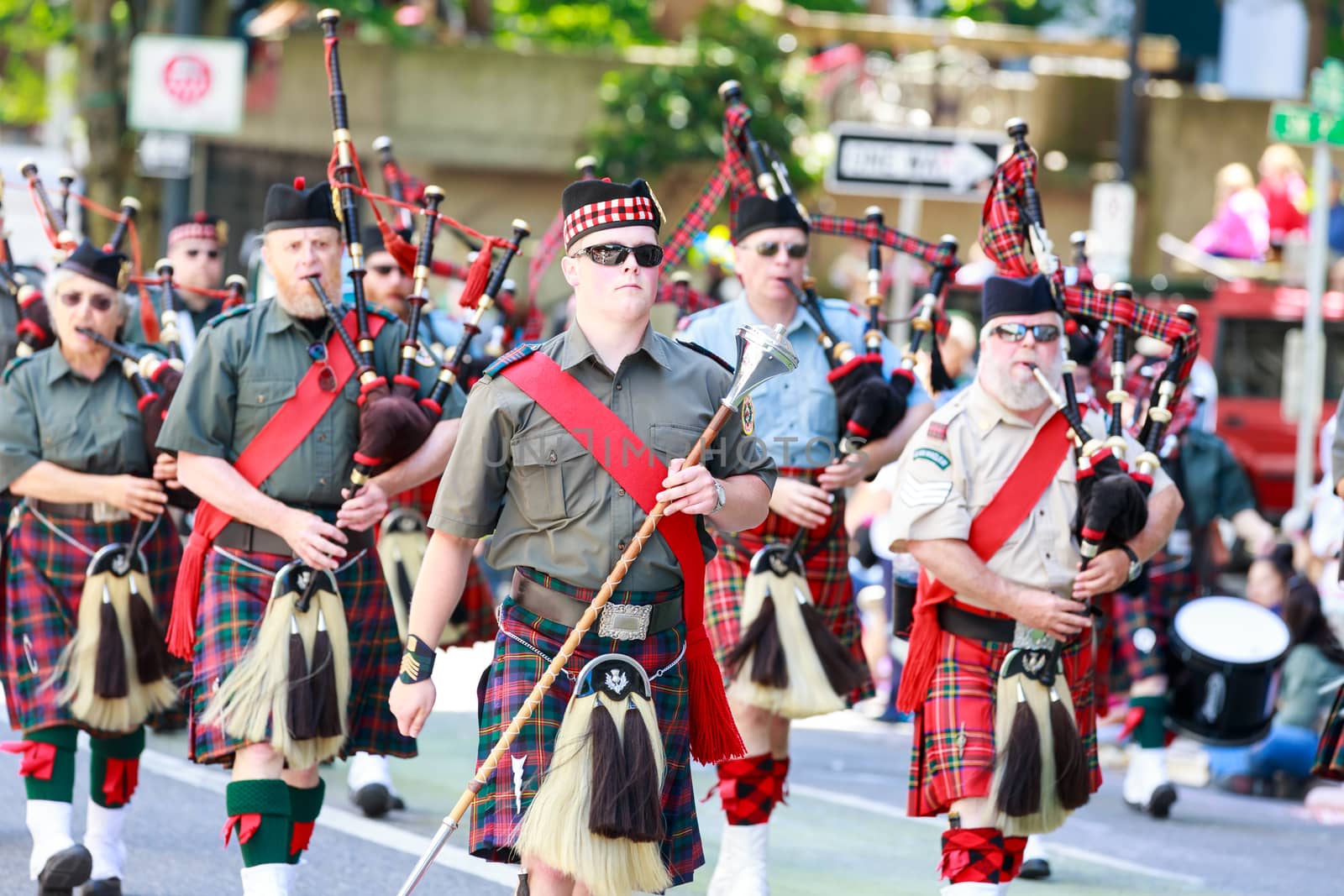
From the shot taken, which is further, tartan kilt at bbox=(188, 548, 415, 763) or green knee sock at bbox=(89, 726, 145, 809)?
green knee sock at bbox=(89, 726, 145, 809)

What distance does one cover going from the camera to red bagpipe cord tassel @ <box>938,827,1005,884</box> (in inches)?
222

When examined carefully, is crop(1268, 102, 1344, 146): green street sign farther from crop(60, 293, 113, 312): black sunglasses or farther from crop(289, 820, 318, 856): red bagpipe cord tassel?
crop(289, 820, 318, 856): red bagpipe cord tassel

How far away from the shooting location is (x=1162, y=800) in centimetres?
888

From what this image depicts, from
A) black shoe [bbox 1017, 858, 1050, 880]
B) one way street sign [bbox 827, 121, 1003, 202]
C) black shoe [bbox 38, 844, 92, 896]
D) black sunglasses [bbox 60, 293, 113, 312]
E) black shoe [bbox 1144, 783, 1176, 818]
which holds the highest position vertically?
one way street sign [bbox 827, 121, 1003, 202]

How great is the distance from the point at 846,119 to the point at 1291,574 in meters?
10.8

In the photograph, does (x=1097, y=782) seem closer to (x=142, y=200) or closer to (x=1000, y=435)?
(x=1000, y=435)

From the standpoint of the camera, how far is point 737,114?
298 inches

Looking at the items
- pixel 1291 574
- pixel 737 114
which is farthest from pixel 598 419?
pixel 1291 574

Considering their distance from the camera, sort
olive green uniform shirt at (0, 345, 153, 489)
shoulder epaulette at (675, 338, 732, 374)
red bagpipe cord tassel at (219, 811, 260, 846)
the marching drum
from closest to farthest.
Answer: shoulder epaulette at (675, 338, 732, 374), red bagpipe cord tassel at (219, 811, 260, 846), olive green uniform shirt at (0, 345, 153, 489), the marching drum

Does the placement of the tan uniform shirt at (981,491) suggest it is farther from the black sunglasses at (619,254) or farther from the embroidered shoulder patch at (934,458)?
the black sunglasses at (619,254)

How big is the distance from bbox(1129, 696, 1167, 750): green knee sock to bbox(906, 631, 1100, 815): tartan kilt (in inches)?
125

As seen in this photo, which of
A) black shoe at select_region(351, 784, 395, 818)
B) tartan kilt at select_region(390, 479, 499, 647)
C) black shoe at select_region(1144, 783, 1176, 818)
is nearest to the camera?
black shoe at select_region(351, 784, 395, 818)

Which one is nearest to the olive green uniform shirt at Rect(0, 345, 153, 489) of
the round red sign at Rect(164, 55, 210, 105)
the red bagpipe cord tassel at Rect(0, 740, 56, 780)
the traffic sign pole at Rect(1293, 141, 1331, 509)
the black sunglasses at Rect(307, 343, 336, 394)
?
the red bagpipe cord tassel at Rect(0, 740, 56, 780)

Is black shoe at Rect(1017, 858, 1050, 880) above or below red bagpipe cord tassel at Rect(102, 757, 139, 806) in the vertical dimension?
below
